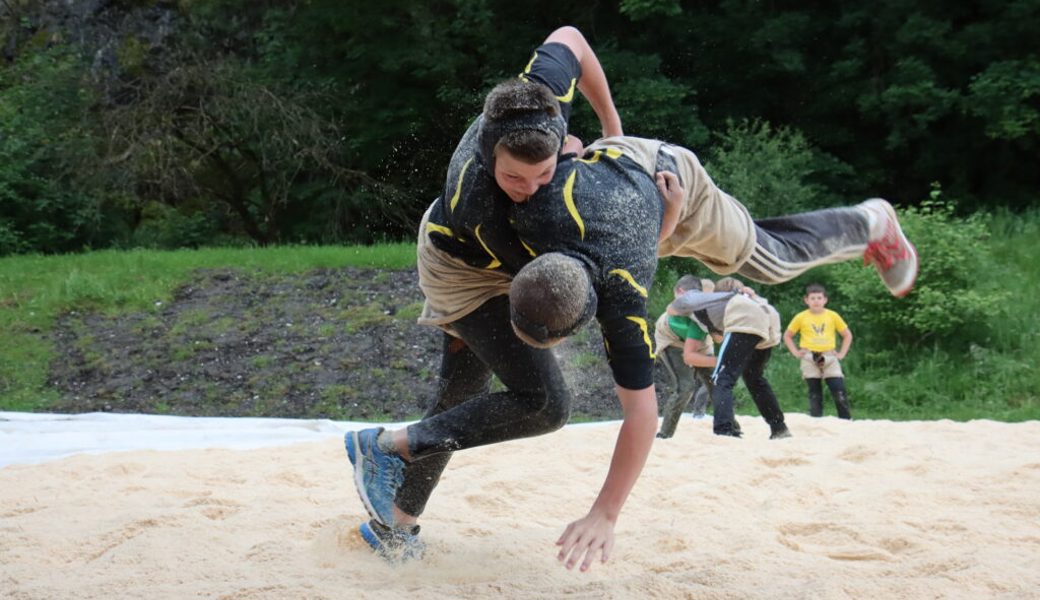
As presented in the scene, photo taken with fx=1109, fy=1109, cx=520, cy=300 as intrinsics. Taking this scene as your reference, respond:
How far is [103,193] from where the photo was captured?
14.5 meters

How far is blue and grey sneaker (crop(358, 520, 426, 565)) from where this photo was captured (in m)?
3.88

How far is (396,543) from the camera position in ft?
12.8

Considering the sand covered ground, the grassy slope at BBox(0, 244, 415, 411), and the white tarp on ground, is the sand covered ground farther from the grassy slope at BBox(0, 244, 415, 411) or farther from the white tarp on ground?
the grassy slope at BBox(0, 244, 415, 411)

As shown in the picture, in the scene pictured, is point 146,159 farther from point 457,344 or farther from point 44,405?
point 457,344

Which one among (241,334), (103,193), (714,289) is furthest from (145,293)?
(714,289)

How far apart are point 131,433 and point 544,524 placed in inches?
124

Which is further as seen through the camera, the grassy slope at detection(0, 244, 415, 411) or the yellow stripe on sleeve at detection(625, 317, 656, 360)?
the grassy slope at detection(0, 244, 415, 411)

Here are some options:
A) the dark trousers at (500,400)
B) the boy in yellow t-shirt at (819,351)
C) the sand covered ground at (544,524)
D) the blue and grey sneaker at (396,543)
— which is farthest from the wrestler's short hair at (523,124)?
the boy in yellow t-shirt at (819,351)

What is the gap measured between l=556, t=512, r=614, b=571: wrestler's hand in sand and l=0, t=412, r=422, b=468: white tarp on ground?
3.65m

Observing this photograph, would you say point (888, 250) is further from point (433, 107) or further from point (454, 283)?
point (433, 107)

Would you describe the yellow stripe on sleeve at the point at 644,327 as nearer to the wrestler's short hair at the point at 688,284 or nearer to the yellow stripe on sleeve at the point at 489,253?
the yellow stripe on sleeve at the point at 489,253

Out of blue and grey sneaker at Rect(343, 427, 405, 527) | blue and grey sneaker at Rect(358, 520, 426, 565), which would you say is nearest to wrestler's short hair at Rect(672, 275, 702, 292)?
blue and grey sneaker at Rect(358, 520, 426, 565)

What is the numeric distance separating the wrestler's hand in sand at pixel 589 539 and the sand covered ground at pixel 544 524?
37 cm

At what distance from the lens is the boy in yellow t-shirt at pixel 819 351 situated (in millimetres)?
7961
